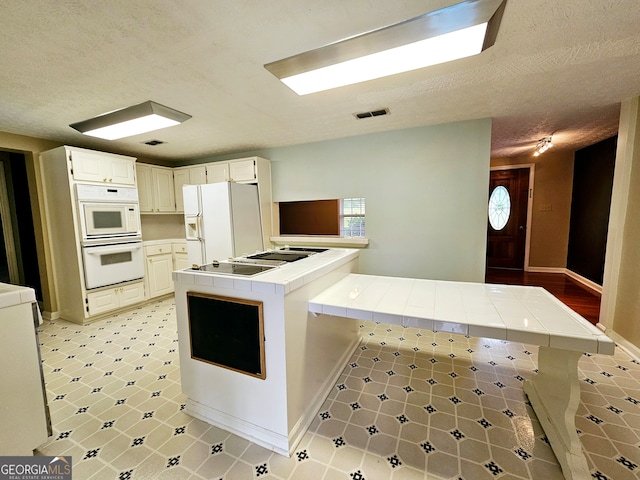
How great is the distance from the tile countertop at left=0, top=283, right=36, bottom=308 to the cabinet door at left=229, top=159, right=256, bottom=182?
2.70 metres

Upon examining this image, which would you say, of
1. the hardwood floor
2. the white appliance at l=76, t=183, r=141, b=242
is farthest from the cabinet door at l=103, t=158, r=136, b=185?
the hardwood floor

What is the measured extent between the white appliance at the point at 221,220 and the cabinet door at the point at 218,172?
1.38 ft

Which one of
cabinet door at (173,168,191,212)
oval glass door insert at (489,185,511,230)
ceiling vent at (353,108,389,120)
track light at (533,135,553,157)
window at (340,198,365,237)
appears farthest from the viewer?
oval glass door insert at (489,185,511,230)

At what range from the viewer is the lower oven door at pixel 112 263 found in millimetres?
3143

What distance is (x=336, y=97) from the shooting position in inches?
87.5

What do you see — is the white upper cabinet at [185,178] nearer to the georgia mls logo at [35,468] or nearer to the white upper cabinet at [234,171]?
the white upper cabinet at [234,171]

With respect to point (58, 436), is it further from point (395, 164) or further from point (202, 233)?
point (395, 164)

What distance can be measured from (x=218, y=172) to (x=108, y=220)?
153 centimetres

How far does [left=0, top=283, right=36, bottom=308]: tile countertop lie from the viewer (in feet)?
4.13

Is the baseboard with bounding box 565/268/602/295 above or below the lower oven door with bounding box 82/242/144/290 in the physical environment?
below

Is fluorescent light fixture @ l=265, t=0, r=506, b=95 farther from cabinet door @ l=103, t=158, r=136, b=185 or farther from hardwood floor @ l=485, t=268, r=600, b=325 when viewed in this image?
hardwood floor @ l=485, t=268, r=600, b=325

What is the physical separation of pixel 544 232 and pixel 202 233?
6.42 meters

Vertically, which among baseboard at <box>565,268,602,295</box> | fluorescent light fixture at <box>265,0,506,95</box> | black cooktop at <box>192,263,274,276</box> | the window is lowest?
baseboard at <box>565,268,602,295</box>

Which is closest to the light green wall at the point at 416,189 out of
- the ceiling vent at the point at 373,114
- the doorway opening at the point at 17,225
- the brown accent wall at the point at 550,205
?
the ceiling vent at the point at 373,114
